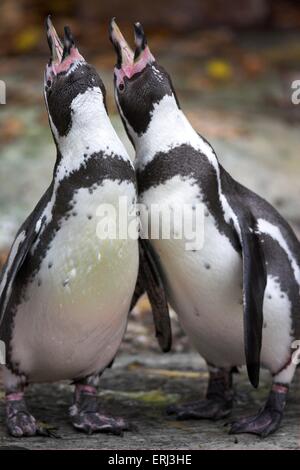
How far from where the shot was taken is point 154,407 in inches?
170

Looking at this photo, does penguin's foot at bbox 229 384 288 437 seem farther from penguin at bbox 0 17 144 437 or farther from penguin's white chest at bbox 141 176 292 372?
penguin at bbox 0 17 144 437

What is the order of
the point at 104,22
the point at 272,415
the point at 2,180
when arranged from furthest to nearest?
the point at 104,22 → the point at 2,180 → the point at 272,415

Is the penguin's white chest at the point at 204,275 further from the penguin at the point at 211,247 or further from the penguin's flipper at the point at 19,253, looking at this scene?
the penguin's flipper at the point at 19,253

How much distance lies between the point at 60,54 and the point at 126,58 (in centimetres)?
25

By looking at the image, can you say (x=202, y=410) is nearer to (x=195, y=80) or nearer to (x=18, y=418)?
(x=18, y=418)

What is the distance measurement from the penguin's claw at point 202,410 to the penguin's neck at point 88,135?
110cm

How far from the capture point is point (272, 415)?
3.93 metres

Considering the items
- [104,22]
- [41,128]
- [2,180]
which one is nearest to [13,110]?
[41,128]

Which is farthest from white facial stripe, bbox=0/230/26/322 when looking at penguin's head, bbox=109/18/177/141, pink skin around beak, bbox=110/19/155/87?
pink skin around beak, bbox=110/19/155/87

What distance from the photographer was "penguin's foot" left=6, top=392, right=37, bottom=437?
12.2ft

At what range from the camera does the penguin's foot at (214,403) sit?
4.16 meters

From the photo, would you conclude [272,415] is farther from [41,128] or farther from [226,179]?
[41,128]

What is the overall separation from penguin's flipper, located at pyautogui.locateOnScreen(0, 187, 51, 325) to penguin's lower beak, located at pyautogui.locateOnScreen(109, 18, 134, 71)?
1.76ft

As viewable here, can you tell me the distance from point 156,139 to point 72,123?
1.07 ft
